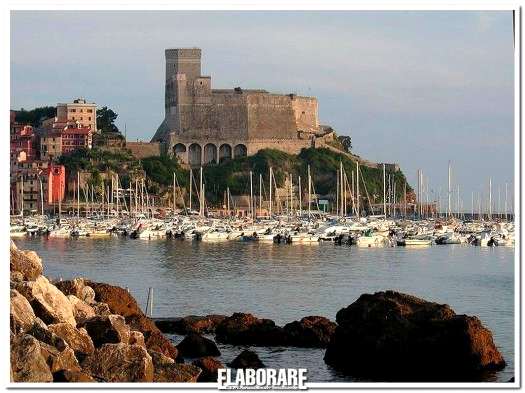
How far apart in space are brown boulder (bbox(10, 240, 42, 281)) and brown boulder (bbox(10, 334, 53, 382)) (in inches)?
86.3

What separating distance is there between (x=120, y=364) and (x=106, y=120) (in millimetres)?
56500

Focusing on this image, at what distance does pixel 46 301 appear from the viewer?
10.1 m

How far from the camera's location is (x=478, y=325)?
10.8m

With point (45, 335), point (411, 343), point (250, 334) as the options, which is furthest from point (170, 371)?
point (250, 334)

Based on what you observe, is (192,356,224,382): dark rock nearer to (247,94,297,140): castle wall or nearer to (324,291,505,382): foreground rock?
(324,291,505,382): foreground rock

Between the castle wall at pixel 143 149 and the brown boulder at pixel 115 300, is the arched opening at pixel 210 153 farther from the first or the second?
the brown boulder at pixel 115 300

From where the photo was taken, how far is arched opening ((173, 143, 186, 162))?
199 ft

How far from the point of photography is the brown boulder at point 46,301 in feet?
→ 32.4

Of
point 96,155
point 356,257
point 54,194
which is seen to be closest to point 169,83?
point 96,155

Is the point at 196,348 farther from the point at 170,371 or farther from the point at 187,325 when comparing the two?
the point at 170,371

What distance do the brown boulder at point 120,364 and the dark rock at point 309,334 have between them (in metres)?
4.00

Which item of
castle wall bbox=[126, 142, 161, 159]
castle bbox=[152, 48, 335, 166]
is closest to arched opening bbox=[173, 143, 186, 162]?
castle bbox=[152, 48, 335, 166]
